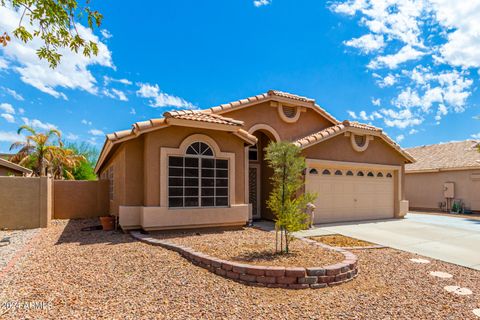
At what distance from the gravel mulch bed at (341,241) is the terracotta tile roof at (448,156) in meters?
16.2

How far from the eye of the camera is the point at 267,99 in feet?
46.9

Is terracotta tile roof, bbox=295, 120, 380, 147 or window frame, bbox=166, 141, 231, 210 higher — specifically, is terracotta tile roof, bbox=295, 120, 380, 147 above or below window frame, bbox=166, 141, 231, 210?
above

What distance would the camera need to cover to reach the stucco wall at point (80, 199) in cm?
1709

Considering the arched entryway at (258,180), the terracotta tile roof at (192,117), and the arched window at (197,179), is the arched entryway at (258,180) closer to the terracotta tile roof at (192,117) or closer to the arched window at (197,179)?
the arched window at (197,179)

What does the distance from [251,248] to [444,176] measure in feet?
69.8

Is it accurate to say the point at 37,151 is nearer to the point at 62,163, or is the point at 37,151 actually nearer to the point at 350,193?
the point at 62,163

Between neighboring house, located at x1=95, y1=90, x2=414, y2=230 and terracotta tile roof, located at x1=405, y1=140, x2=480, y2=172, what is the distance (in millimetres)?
7778

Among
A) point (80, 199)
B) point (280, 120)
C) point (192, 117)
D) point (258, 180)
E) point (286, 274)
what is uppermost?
point (280, 120)

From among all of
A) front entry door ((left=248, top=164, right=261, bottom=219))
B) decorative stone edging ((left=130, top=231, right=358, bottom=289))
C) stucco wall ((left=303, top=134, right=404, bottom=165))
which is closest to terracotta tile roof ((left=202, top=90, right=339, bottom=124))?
stucco wall ((left=303, top=134, right=404, bottom=165))

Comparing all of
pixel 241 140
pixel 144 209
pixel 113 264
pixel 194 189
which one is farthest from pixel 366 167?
pixel 113 264

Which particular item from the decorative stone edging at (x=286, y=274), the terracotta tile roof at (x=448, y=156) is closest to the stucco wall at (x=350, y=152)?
the decorative stone edging at (x=286, y=274)

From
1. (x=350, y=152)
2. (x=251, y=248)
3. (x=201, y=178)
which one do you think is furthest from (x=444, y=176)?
(x=251, y=248)

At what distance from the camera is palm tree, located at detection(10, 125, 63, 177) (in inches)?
990

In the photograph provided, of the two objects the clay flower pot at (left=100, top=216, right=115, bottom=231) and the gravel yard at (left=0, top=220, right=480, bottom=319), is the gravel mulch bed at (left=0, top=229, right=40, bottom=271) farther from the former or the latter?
Answer: the clay flower pot at (left=100, top=216, right=115, bottom=231)
